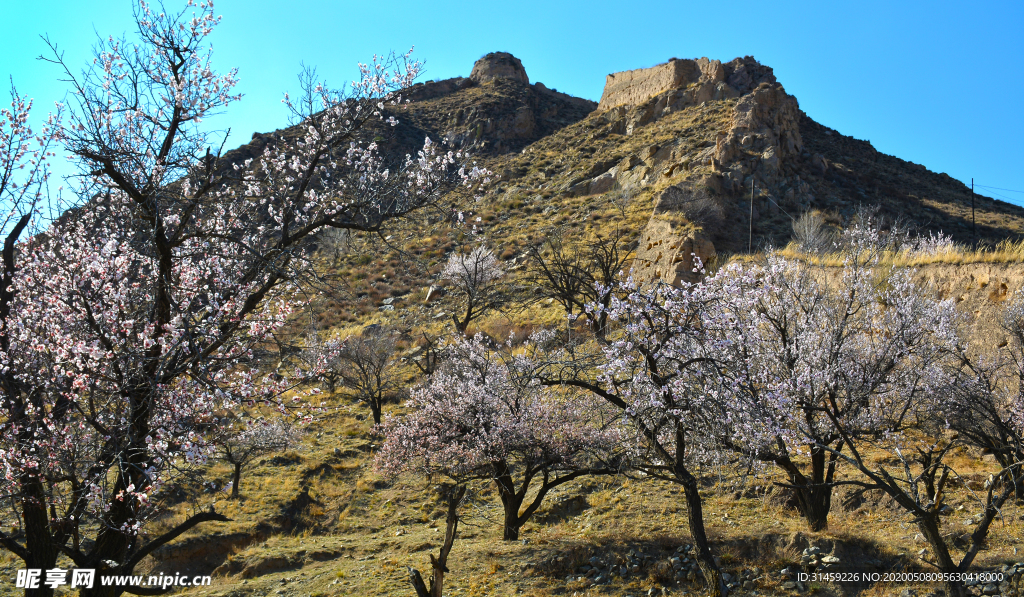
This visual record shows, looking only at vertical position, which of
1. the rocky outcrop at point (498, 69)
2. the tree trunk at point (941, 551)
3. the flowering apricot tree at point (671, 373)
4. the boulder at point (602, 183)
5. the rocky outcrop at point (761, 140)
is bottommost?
the tree trunk at point (941, 551)

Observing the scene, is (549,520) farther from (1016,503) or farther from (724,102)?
(724,102)

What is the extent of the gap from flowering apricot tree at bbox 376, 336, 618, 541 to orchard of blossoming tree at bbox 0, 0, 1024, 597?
0.08 metres

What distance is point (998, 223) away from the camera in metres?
42.0

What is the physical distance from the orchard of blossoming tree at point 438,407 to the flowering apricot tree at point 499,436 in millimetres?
84

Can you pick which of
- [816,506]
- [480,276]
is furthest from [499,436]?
[480,276]

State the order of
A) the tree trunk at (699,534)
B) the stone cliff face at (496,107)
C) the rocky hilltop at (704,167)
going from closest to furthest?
the tree trunk at (699,534) < the rocky hilltop at (704,167) < the stone cliff face at (496,107)

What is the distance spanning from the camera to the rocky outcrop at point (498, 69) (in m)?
103

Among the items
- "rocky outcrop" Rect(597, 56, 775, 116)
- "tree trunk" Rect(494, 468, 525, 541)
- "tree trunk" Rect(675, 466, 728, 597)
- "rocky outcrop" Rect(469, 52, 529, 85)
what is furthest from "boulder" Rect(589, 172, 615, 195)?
"rocky outcrop" Rect(469, 52, 529, 85)

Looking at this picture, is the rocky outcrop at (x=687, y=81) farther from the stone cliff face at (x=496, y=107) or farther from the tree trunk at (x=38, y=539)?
the tree trunk at (x=38, y=539)

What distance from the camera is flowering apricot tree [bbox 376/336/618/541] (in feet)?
41.1

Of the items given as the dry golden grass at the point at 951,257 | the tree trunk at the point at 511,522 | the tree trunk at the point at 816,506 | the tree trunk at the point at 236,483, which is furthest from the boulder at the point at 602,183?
the tree trunk at the point at 816,506

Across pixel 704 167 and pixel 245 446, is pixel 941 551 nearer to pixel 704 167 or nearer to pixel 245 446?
pixel 245 446

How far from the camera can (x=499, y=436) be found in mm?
12867

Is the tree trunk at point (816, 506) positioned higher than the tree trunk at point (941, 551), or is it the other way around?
the tree trunk at point (941, 551)
